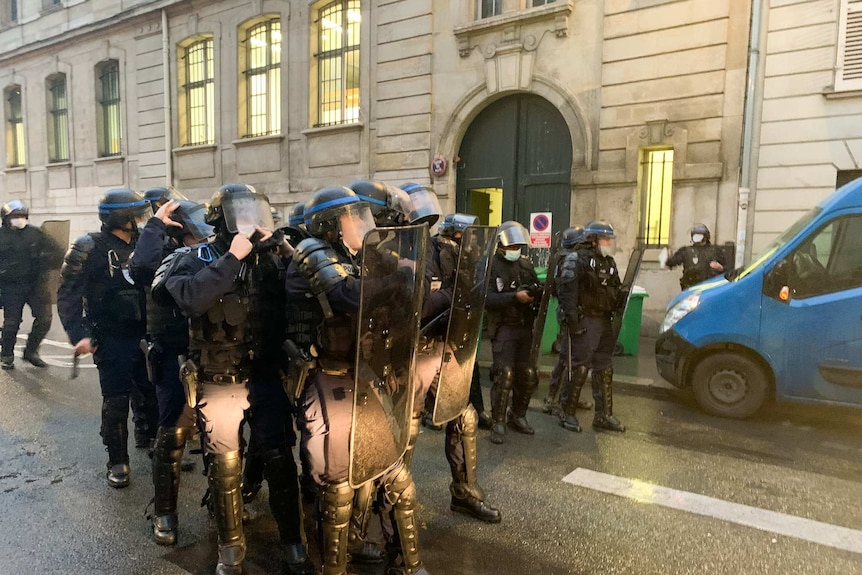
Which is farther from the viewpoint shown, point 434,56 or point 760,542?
point 434,56

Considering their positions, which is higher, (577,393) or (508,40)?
(508,40)

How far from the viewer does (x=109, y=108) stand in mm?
Answer: 17984

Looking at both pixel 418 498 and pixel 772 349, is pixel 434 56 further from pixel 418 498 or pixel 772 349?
pixel 418 498

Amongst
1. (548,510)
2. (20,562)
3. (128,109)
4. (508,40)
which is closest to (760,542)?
(548,510)

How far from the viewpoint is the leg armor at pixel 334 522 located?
2.39m

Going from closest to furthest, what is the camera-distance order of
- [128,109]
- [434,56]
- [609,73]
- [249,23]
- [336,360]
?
[336,360]
[609,73]
[434,56]
[249,23]
[128,109]

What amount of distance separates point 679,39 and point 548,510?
8.17 m

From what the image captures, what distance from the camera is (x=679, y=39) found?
29.9 feet

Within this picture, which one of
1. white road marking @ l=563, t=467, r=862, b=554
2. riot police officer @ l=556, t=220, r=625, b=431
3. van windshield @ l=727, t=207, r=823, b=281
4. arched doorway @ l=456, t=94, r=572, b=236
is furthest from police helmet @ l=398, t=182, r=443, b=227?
arched doorway @ l=456, t=94, r=572, b=236

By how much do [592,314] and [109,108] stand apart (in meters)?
17.9

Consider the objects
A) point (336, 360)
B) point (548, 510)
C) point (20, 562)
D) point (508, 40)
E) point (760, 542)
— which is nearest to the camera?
point (336, 360)

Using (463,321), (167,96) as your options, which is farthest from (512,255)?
(167,96)

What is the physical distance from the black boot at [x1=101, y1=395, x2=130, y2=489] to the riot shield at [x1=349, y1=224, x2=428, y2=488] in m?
2.31

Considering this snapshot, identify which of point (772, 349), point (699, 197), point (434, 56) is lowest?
A: point (772, 349)
